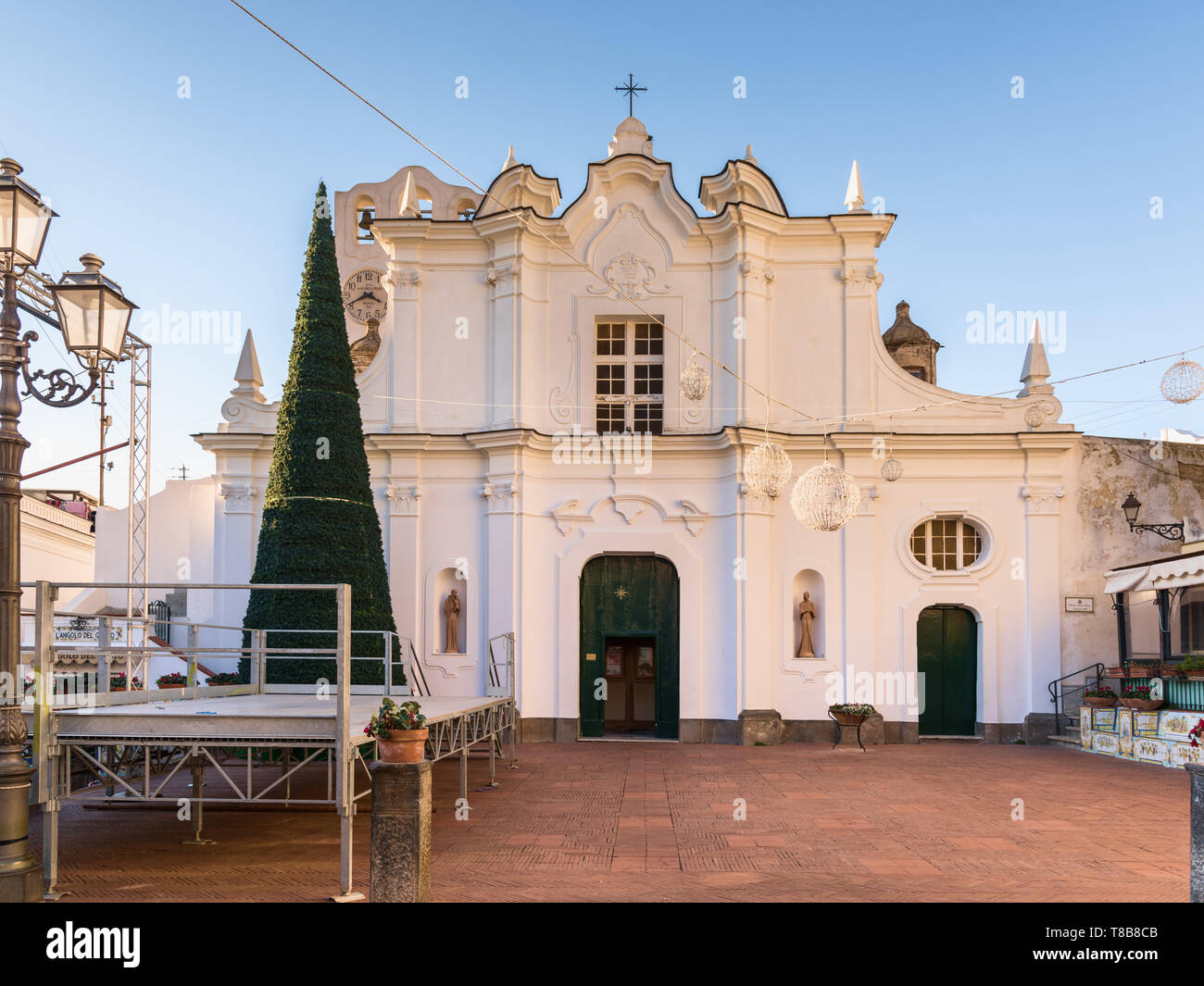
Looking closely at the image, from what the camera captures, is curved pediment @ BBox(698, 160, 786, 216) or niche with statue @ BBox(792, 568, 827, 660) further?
curved pediment @ BBox(698, 160, 786, 216)

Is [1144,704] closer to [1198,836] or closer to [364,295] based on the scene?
[1198,836]

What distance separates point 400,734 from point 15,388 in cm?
361

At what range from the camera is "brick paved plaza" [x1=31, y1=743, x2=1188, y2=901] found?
7.84 m

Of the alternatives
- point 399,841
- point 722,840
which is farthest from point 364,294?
point 399,841

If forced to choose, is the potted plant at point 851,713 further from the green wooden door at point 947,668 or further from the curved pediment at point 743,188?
Result: the curved pediment at point 743,188

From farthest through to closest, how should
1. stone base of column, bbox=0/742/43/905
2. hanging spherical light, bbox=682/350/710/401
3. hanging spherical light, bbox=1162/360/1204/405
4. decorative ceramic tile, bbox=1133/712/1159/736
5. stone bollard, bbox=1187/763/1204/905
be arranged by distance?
decorative ceramic tile, bbox=1133/712/1159/736, hanging spherical light, bbox=682/350/710/401, hanging spherical light, bbox=1162/360/1204/405, stone base of column, bbox=0/742/43/905, stone bollard, bbox=1187/763/1204/905

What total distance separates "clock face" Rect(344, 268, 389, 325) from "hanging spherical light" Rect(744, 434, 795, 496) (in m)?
18.9

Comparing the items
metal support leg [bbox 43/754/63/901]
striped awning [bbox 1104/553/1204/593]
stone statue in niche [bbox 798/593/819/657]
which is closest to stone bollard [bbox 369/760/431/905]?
Answer: metal support leg [bbox 43/754/63/901]

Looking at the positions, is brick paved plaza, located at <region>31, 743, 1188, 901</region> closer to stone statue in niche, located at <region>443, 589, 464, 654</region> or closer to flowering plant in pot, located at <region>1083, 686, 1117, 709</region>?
flowering plant in pot, located at <region>1083, 686, 1117, 709</region>

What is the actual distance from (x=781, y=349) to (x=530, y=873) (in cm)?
1259

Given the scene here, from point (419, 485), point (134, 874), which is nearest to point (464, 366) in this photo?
point (419, 485)

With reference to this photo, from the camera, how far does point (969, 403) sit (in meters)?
18.5

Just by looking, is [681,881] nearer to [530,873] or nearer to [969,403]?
[530,873]
